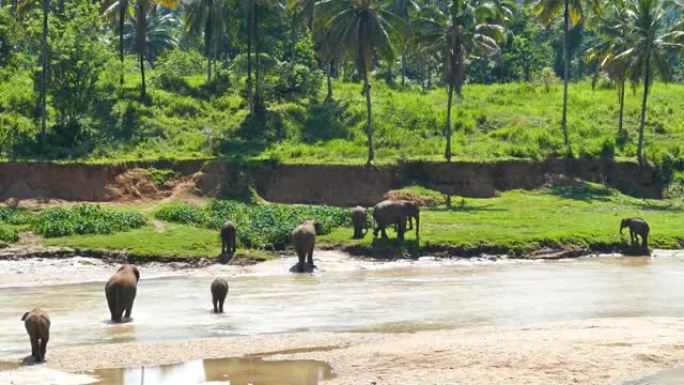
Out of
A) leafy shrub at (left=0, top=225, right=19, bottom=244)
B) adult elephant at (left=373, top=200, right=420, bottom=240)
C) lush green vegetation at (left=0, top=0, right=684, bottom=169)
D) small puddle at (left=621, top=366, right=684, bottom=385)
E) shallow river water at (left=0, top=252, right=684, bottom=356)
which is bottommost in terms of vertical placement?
shallow river water at (left=0, top=252, right=684, bottom=356)

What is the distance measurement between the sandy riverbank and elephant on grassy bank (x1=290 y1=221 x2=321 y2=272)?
1166cm

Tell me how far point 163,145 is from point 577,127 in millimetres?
22250

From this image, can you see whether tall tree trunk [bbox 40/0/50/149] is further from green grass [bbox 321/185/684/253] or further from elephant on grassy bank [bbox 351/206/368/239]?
elephant on grassy bank [bbox 351/206/368/239]

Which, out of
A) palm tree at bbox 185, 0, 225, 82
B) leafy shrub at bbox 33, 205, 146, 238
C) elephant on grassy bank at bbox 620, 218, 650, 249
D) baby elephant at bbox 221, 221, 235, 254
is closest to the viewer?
baby elephant at bbox 221, 221, 235, 254

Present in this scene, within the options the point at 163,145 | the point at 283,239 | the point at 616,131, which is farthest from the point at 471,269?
the point at 616,131

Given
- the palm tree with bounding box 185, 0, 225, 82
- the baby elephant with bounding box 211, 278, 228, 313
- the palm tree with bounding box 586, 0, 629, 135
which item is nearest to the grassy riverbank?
the palm tree with bounding box 586, 0, 629, 135

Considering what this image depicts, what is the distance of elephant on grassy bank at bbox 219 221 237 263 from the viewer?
3809 cm

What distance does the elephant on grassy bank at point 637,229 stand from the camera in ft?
137

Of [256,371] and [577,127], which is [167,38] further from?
[256,371]

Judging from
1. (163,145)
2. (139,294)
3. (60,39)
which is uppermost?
(60,39)

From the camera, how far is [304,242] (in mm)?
36969

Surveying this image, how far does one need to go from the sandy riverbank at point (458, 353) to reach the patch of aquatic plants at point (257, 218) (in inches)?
578

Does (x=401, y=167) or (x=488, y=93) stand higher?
(x=488, y=93)

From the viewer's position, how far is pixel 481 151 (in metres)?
55.6
